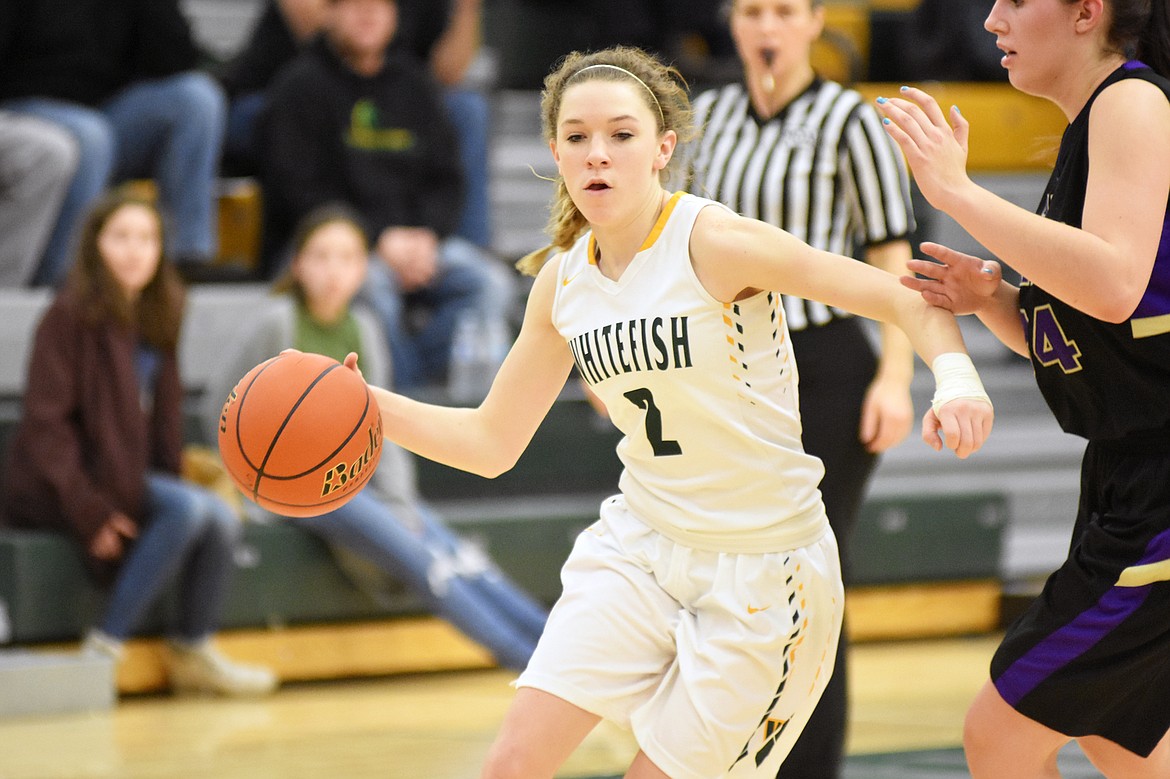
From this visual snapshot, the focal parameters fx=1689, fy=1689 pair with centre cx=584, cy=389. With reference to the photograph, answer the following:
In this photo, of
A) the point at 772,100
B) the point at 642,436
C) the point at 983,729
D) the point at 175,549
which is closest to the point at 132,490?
the point at 175,549

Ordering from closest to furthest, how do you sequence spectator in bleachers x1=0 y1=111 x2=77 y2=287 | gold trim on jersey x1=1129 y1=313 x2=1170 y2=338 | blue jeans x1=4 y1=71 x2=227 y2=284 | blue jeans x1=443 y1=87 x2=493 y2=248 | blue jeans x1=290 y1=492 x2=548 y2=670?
gold trim on jersey x1=1129 y1=313 x2=1170 y2=338 < blue jeans x1=290 y1=492 x2=548 y2=670 < spectator in bleachers x1=0 y1=111 x2=77 y2=287 < blue jeans x1=4 y1=71 x2=227 y2=284 < blue jeans x1=443 y1=87 x2=493 y2=248

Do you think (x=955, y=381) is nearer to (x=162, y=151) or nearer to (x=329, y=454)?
(x=329, y=454)

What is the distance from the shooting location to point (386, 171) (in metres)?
7.82

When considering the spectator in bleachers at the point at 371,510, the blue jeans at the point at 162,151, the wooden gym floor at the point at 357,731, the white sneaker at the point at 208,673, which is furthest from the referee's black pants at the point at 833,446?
the blue jeans at the point at 162,151

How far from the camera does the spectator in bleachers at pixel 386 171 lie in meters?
7.57

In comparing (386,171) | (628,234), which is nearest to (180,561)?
(386,171)

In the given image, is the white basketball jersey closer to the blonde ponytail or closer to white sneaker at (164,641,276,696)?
the blonde ponytail

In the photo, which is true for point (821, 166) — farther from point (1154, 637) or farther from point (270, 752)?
point (270, 752)

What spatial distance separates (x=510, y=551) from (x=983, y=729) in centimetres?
414

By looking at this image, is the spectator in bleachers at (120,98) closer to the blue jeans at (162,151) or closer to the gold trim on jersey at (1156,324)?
the blue jeans at (162,151)

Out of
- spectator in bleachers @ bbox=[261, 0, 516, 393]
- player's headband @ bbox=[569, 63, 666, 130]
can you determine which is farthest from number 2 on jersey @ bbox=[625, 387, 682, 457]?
spectator in bleachers @ bbox=[261, 0, 516, 393]

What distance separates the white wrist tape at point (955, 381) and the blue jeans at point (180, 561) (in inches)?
159

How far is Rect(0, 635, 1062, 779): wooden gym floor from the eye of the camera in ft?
16.5

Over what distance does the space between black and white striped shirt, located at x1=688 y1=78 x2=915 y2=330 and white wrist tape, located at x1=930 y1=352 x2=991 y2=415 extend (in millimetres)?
1164
